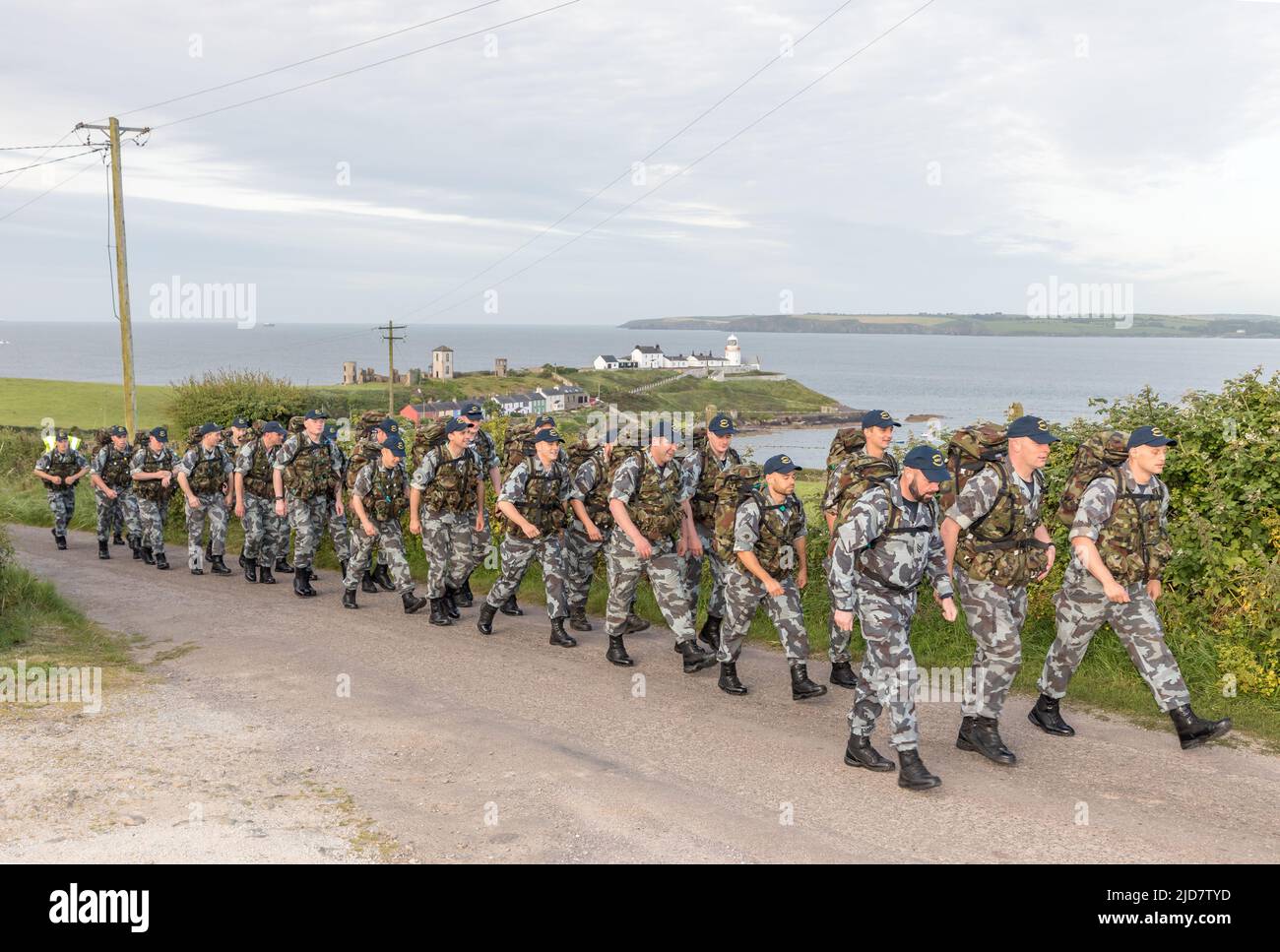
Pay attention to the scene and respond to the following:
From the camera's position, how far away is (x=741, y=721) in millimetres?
7664

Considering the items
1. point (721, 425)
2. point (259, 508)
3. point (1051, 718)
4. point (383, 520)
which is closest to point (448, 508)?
point (383, 520)

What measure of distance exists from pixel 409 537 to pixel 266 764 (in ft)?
27.4

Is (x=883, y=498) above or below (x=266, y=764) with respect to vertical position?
above

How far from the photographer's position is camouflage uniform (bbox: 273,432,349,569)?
12.8 meters

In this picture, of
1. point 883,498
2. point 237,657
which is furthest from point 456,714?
point 883,498

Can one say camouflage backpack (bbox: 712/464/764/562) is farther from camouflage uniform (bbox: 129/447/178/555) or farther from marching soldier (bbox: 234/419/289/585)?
camouflage uniform (bbox: 129/447/178/555)

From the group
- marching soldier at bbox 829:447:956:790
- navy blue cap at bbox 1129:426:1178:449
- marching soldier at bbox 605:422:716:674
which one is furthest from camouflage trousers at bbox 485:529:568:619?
navy blue cap at bbox 1129:426:1178:449

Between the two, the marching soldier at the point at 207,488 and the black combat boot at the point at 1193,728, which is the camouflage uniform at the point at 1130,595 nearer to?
the black combat boot at the point at 1193,728

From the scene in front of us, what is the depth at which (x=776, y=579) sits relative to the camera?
8.06 metres

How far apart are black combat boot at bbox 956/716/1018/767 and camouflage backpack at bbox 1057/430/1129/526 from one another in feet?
5.31

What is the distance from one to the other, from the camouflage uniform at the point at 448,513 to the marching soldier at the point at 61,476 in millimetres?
9759

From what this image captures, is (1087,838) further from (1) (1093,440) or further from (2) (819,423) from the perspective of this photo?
(2) (819,423)

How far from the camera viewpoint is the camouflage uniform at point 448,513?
11.0m

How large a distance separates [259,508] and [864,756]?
10.00 metres
